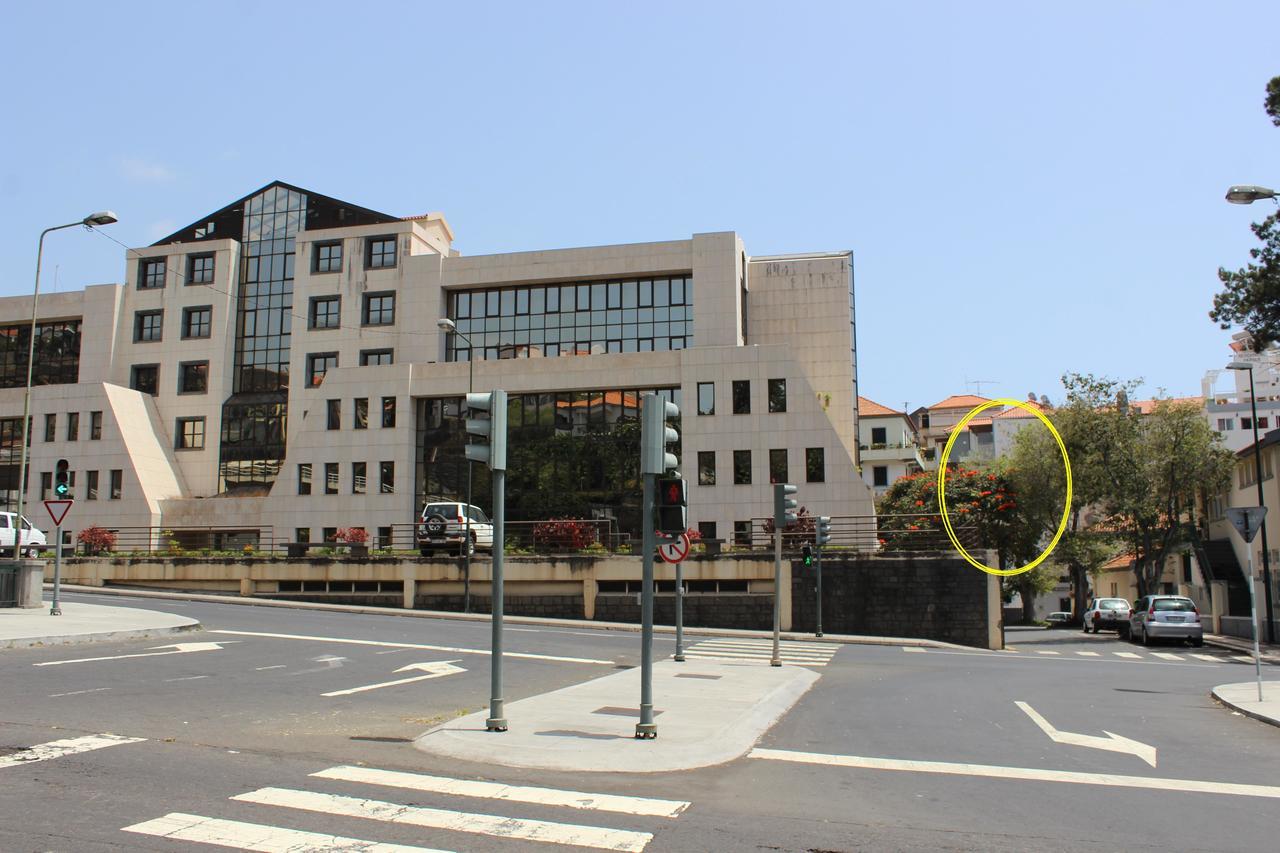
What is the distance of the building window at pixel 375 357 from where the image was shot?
53562 millimetres

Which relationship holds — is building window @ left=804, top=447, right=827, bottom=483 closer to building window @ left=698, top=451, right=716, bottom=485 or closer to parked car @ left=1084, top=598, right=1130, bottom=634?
building window @ left=698, top=451, right=716, bottom=485

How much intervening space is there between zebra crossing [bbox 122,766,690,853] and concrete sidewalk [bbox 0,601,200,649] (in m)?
12.3

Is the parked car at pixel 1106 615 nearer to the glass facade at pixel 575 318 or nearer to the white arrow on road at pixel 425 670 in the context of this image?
the glass facade at pixel 575 318

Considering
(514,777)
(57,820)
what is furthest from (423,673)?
(57,820)

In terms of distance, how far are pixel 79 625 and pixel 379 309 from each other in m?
35.7

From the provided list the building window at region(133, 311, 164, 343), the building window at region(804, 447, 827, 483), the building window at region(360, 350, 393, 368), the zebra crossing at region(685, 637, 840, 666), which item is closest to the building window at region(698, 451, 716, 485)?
the building window at region(804, 447, 827, 483)

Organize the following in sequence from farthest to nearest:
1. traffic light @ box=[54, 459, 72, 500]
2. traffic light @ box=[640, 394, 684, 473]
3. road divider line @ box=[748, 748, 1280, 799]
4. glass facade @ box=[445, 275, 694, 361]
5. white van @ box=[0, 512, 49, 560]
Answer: glass facade @ box=[445, 275, 694, 361]
white van @ box=[0, 512, 49, 560]
traffic light @ box=[54, 459, 72, 500]
traffic light @ box=[640, 394, 684, 473]
road divider line @ box=[748, 748, 1280, 799]

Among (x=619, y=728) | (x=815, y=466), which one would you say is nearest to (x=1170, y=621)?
(x=815, y=466)

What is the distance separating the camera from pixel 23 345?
59.2 m

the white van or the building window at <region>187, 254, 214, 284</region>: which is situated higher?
the building window at <region>187, 254, 214, 284</region>

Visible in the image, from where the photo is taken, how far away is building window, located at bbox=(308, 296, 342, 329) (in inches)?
2144

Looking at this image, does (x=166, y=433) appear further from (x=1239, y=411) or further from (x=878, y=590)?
(x=1239, y=411)

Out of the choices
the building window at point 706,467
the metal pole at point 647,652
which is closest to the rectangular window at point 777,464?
the building window at point 706,467

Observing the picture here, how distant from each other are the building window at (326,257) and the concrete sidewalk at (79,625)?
1269 inches
